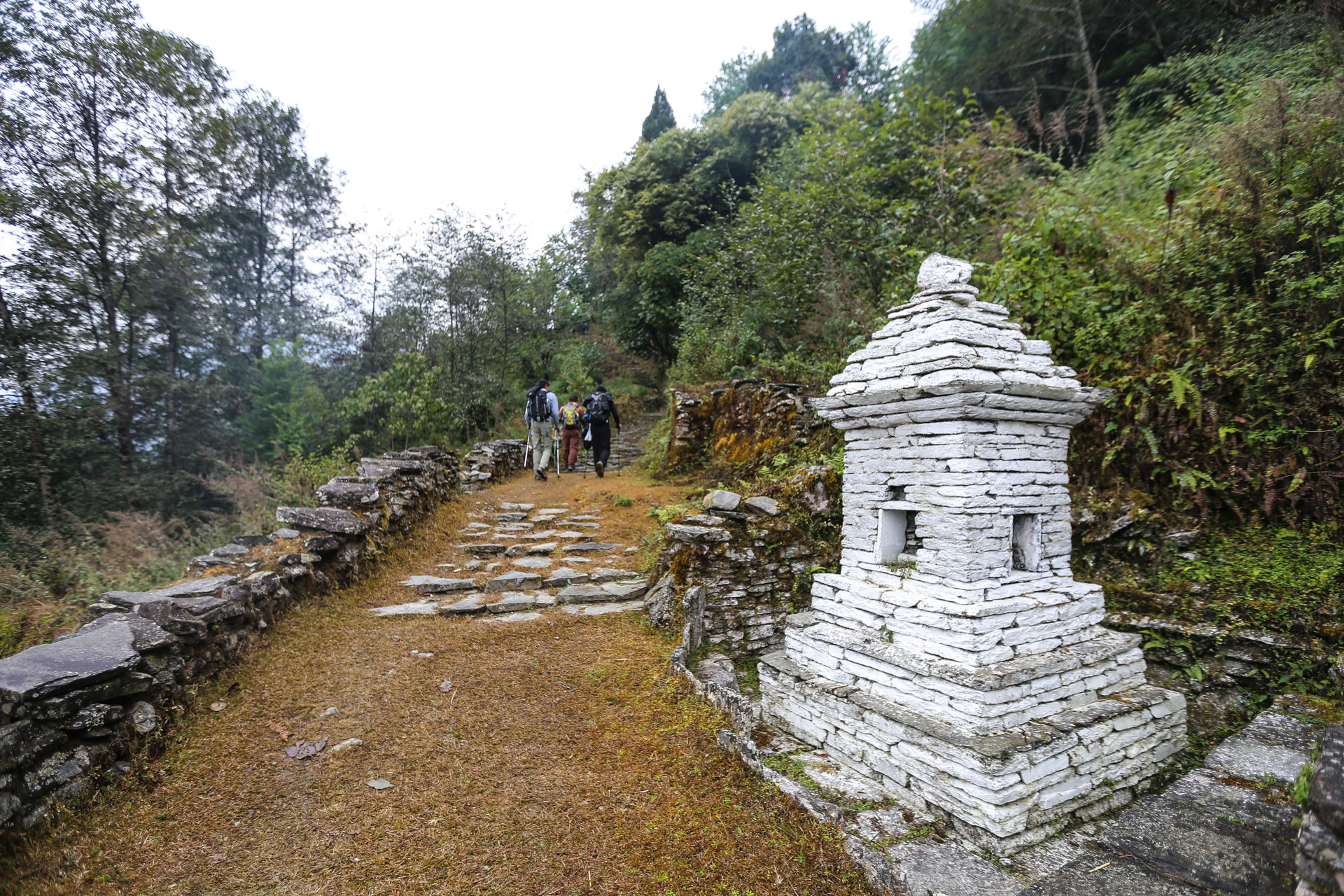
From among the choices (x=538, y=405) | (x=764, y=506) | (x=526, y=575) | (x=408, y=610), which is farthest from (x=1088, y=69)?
(x=408, y=610)

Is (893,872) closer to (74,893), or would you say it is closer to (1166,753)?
Result: (1166,753)

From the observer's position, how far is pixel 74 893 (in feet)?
7.67

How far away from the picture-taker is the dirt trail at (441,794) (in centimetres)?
251

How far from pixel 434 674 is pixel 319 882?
1.90 m

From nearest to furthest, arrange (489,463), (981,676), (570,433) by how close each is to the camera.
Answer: (981,676)
(489,463)
(570,433)

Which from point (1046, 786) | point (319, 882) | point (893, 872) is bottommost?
point (319, 882)

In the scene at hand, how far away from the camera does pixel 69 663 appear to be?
299 centimetres

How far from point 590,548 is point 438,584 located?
2.06 metres

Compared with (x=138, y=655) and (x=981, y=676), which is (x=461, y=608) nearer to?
(x=138, y=655)

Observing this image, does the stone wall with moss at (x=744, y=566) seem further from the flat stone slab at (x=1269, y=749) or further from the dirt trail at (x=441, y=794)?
the flat stone slab at (x=1269, y=749)

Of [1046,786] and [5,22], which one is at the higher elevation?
[5,22]

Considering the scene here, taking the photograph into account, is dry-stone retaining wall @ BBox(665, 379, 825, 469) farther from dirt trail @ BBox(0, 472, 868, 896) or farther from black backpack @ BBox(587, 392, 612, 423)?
dirt trail @ BBox(0, 472, 868, 896)

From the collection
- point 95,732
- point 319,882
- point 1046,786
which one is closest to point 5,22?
point 95,732

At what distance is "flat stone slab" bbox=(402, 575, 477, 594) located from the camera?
6.09m
